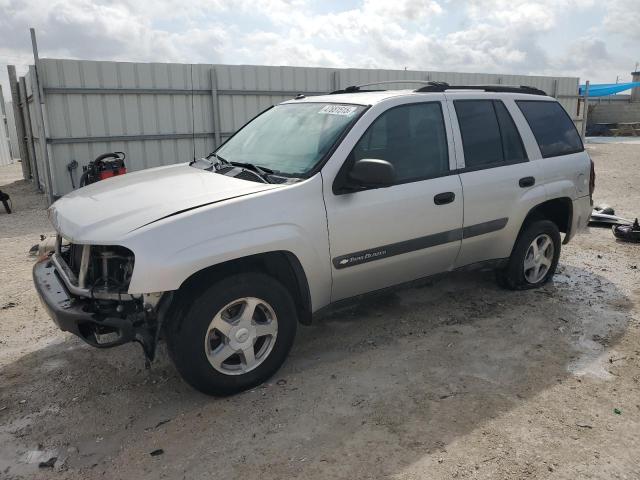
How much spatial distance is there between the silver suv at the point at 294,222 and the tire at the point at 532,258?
21 mm

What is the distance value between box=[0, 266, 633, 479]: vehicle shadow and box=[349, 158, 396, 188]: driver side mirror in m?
1.30

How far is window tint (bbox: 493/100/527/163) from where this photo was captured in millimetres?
4488

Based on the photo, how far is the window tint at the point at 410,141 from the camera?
3.70 meters

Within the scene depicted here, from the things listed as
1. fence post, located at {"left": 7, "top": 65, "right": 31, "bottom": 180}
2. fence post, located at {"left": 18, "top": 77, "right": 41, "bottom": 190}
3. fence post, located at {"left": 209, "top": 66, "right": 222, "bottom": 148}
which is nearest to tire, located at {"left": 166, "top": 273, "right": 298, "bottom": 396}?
fence post, located at {"left": 209, "top": 66, "right": 222, "bottom": 148}

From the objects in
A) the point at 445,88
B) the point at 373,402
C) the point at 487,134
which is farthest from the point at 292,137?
the point at 373,402

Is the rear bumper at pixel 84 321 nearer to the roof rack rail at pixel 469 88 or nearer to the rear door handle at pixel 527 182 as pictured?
the roof rack rail at pixel 469 88

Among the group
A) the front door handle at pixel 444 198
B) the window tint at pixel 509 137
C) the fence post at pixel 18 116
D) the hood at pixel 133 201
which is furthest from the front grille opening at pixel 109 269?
the fence post at pixel 18 116

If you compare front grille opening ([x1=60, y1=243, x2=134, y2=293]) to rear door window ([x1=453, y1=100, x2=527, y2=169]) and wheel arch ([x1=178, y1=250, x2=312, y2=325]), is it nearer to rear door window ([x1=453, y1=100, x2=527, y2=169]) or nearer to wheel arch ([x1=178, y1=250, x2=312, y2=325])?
wheel arch ([x1=178, y1=250, x2=312, y2=325])

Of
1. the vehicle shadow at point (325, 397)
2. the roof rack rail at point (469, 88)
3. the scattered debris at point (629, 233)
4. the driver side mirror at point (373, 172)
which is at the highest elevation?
the roof rack rail at point (469, 88)

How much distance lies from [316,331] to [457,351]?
1.12 m

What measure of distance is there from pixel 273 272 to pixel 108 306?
1.02 meters

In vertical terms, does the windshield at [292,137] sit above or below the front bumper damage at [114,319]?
above

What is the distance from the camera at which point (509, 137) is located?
4.54 m

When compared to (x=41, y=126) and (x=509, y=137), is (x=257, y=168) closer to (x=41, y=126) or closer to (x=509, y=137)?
(x=509, y=137)
